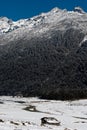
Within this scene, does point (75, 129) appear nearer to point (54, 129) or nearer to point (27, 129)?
point (54, 129)

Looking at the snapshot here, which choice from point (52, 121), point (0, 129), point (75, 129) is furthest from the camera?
point (52, 121)

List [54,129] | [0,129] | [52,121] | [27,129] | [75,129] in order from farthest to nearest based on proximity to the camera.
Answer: [52,121] → [75,129] → [54,129] → [27,129] → [0,129]

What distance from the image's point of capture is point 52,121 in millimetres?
55000

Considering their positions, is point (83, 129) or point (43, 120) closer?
point (83, 129)

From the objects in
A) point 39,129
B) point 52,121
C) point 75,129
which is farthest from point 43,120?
point 39,129

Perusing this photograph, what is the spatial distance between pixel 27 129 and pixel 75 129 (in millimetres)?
11618

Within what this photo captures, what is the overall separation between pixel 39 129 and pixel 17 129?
138 inches

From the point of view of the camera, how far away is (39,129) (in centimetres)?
4300

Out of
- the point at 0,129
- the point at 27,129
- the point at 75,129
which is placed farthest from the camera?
the point at 75,129

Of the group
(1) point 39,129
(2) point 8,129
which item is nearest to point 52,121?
(1) point 39,129

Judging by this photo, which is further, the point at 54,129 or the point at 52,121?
the point at 52,121

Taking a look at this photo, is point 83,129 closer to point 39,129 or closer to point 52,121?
point 52,121

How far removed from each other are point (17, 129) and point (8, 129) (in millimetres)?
1527

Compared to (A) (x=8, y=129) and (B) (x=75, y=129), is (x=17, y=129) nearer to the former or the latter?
(A) (x=8, y=129)
